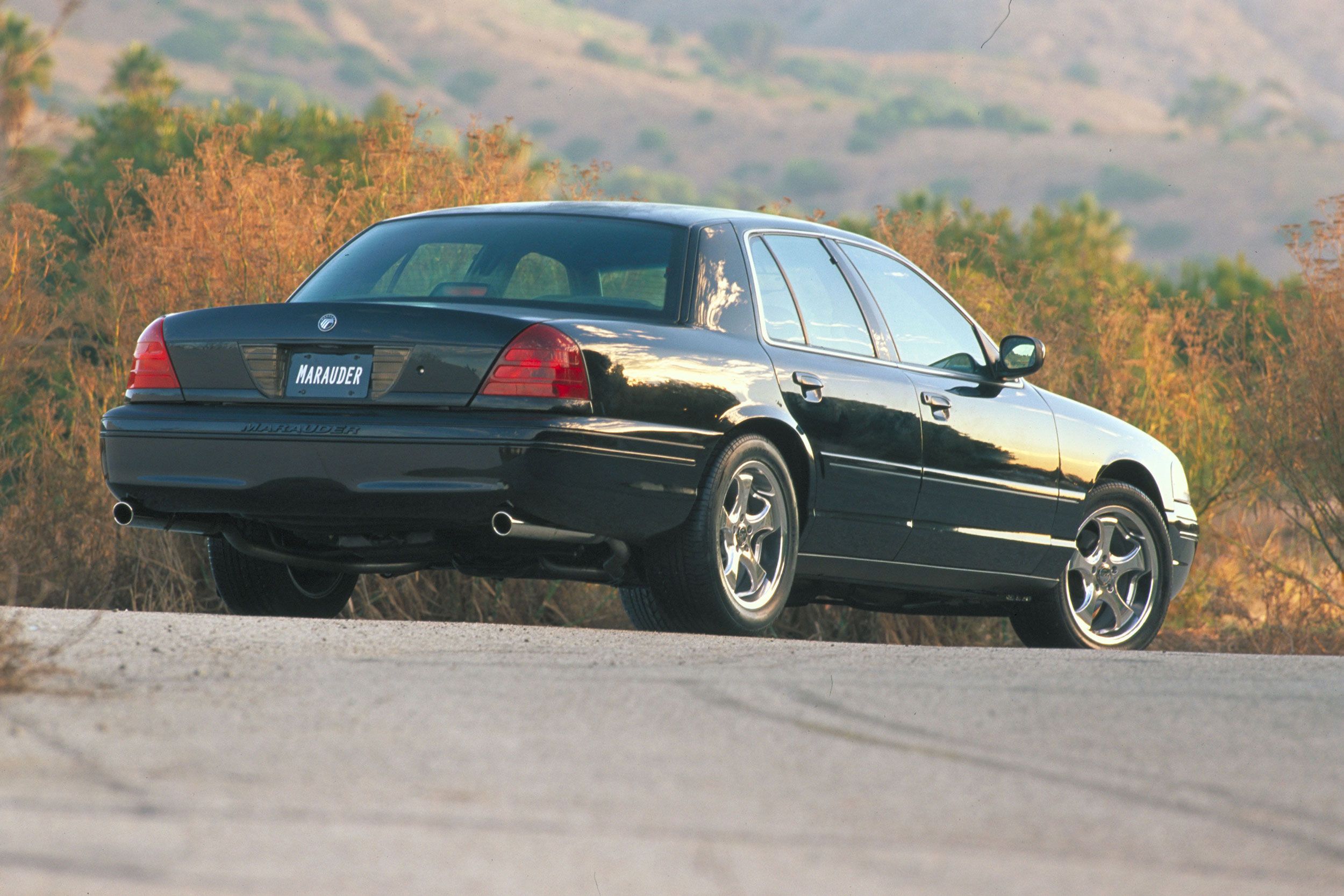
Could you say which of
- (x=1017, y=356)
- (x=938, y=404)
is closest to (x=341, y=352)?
(x=938, y=404)

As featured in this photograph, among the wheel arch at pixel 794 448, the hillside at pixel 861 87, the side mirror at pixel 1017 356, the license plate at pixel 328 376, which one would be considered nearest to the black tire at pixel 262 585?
the license plate at pixel 328 376

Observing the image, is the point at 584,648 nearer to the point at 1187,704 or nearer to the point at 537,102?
the point at 1187,704

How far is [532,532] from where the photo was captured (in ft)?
20.6

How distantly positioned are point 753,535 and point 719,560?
0.97ft

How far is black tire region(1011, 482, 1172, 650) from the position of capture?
8.77 m

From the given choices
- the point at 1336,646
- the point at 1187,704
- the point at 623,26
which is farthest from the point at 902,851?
the point at 623,26

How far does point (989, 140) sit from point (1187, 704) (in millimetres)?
127695

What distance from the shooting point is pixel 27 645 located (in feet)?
16.3

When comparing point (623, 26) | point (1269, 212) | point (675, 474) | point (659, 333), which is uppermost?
point (623, 26)

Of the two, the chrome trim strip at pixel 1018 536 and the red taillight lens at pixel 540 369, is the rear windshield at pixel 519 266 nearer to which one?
the red taillight lens at pixel 540 369

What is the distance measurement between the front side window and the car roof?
0.39 m

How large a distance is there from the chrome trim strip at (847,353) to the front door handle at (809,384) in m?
0.13

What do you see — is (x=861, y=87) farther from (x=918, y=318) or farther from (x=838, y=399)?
(x=838, y=399)

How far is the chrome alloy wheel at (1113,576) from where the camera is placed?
895 centimetres
